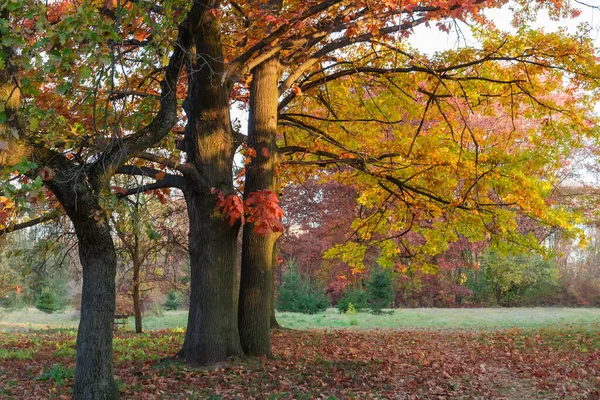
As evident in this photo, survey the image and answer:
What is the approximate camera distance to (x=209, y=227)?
8.34 metres

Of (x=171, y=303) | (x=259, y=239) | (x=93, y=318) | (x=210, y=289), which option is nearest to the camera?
(x=93, y=318)

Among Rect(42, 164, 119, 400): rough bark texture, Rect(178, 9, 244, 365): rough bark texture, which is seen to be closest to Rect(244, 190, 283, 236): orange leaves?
Rect(178, 9, 244, 365): rough bark texture

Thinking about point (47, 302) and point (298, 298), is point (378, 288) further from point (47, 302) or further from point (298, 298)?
point (47, 302)

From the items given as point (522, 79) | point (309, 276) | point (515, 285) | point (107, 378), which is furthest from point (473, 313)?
point (107, 378)

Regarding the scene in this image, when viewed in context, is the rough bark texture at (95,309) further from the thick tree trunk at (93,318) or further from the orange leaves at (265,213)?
the orange leaves at (265,213)

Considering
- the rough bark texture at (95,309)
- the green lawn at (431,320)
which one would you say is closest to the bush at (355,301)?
the green lawn at (431,320)

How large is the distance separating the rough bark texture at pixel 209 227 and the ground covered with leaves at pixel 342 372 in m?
0.48

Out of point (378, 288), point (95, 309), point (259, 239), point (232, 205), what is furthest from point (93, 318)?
point (378, 288)

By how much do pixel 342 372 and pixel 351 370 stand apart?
8.9 inches

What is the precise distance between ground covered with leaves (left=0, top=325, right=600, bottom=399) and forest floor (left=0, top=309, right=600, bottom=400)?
0.05ft

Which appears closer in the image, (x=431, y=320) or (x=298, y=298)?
(x=431, y=320)

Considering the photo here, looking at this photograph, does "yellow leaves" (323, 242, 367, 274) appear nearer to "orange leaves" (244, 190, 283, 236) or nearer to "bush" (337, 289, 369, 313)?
"orange leaves" (244, 190, 283, 236)

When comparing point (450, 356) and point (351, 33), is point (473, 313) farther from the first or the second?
point (351, 33)

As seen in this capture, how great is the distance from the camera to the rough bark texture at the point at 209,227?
8211mm
